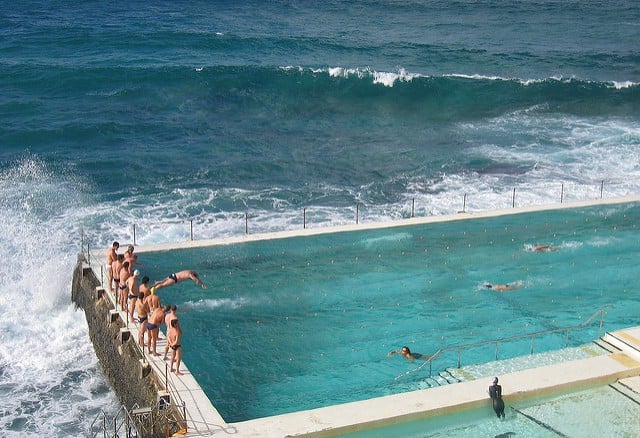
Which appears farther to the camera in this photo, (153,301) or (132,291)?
(132,291)

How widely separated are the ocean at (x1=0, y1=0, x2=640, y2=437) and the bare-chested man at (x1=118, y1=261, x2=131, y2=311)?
5.02 feet

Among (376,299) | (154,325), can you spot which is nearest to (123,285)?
(154,325)

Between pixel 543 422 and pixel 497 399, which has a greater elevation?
pixel 497 399

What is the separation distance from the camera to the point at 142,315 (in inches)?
583

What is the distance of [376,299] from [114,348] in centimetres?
490

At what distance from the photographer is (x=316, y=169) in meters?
28.8

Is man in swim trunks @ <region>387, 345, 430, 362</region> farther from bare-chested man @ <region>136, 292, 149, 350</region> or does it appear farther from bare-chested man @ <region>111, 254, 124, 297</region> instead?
bare-chested man @ <region>111, 254, 124, 297</region>

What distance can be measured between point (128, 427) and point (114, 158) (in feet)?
59.3

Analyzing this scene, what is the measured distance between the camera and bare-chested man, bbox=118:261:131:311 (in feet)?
52.3

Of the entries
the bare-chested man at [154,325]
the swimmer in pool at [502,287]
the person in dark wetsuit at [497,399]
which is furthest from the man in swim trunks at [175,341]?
the swimmer in pool at [502,287]

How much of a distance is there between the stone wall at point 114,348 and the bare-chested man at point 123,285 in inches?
9.5

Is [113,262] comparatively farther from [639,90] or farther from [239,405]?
[639,90]

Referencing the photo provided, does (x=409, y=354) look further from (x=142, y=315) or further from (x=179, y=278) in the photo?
(x=179, y=278)

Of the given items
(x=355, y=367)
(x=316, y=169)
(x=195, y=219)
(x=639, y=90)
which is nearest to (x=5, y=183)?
(x=195, y=219)
